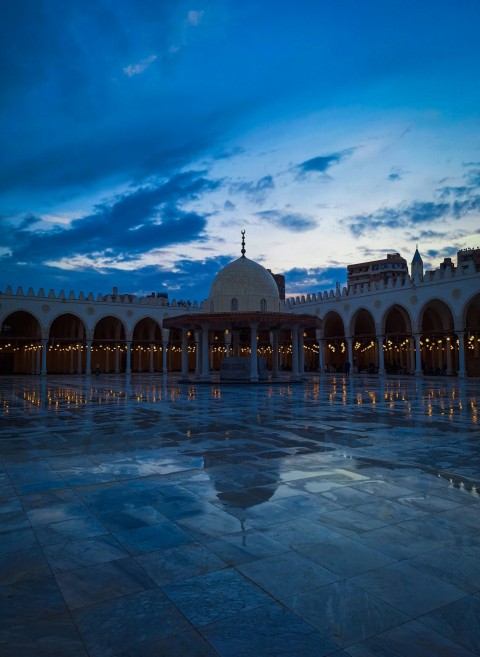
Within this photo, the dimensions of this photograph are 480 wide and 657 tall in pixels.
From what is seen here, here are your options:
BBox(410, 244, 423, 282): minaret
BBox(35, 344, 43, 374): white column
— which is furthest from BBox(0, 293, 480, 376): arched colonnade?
BBox(410, 244, 423, 282): minaret

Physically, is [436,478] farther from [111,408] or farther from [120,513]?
[111,408]

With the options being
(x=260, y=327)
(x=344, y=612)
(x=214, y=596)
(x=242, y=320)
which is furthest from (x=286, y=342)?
(x=344, y=612)

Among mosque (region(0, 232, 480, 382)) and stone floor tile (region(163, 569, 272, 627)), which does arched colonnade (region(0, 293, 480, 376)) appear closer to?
mosque (region(0, 232, 480, 382))

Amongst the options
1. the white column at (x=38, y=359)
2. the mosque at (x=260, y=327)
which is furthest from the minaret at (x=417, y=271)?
the white column at (x=38, y=359)

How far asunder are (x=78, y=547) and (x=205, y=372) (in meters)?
23.7

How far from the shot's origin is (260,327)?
29000 millimetres

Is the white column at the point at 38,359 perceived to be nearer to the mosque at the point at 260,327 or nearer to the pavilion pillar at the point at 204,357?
the mosque at the point at 260,327

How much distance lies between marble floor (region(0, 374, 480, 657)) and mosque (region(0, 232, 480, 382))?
61.3 feet

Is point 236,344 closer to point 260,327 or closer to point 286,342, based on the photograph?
point 260,327

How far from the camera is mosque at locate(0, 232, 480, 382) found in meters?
28.3

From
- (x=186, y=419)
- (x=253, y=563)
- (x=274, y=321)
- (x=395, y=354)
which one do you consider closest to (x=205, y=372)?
(x=274, y=321)

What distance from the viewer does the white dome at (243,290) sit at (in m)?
28.2

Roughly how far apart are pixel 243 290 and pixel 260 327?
8.30 ft

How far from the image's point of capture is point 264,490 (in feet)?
16.6
